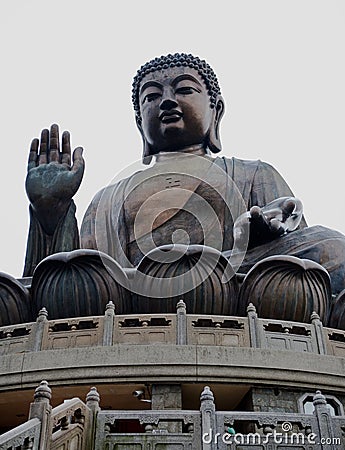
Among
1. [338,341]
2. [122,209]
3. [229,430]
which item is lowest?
[229,430]

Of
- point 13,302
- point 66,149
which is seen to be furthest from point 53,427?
point 66,149

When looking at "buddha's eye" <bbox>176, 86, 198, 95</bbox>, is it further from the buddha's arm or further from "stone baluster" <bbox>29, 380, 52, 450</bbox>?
"stone baluster" <bbox>29, 380, 52, 450</bbox>

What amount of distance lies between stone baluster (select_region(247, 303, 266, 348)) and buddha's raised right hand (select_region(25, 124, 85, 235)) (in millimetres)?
3135

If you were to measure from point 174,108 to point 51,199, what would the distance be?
308 cm

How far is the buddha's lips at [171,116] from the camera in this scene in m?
9.99

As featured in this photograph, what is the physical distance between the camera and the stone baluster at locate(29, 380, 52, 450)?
3355 mm

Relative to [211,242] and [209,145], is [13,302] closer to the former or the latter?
[211,242]

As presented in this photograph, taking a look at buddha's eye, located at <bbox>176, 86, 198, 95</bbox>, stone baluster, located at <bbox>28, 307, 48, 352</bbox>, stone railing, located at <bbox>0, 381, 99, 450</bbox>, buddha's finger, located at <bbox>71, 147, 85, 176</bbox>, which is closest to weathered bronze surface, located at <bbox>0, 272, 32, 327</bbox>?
stone baluster, located at <bbox>28, 307, 48, 352</bbox>

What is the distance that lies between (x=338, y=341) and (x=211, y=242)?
2919mm

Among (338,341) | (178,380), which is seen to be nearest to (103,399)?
(178,380)

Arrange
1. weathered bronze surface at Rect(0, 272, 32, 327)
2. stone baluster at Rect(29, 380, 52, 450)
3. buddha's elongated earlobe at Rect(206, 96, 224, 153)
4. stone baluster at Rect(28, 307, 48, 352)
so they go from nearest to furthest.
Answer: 1. stone baluster at Rect(29, 380, 52, 450)
2. stone baluster at Rect(28, 307, 48, 352)
3. weathered bronze surface at Rect(0, 272, 32, 327)
4. buddha's elongated earlobe at Rect(206, 96, 224, 153)

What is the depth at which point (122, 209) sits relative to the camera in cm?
945

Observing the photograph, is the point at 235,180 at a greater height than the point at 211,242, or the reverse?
the point at 235,180

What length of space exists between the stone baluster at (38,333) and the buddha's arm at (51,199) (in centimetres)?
202
